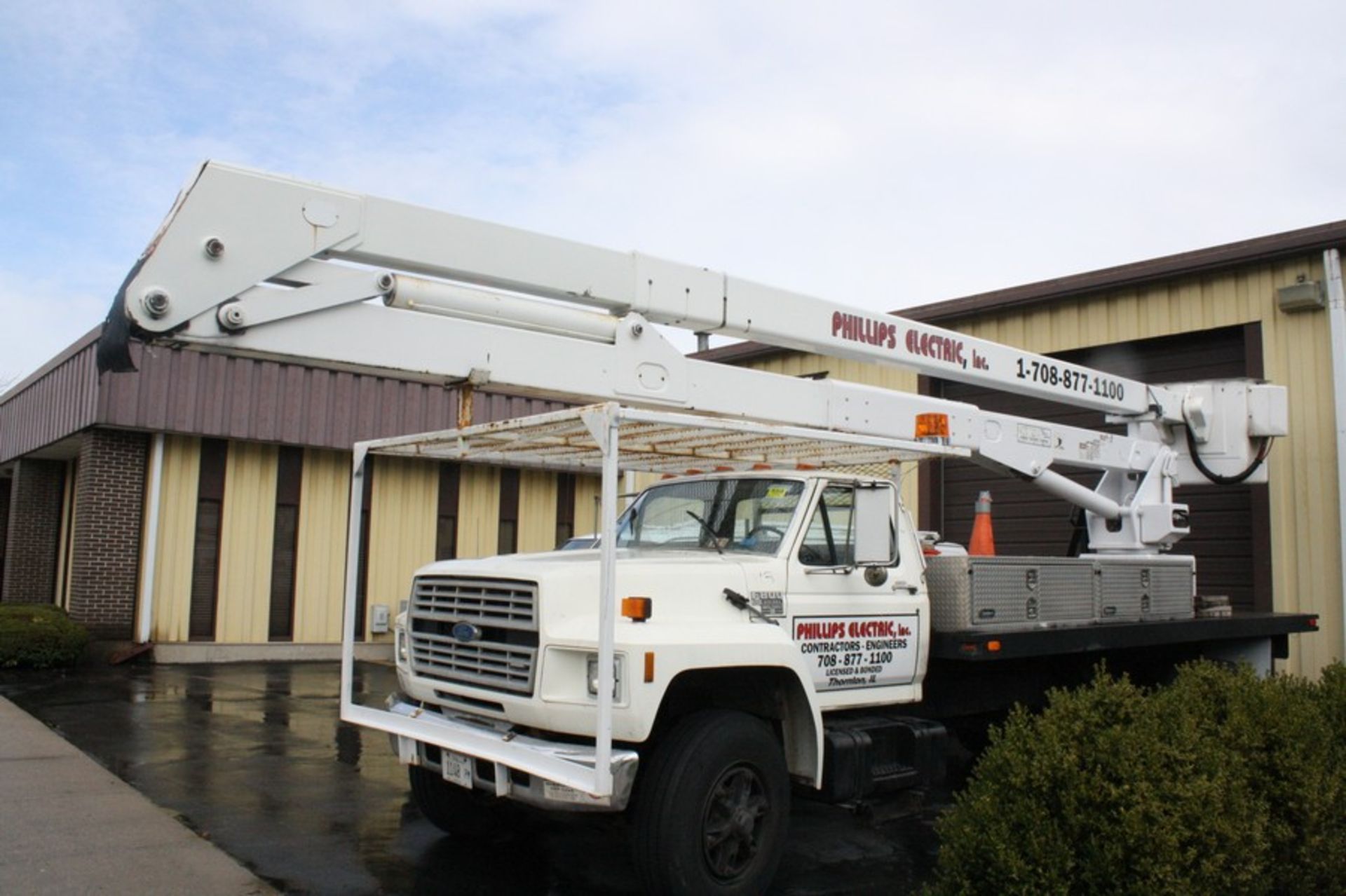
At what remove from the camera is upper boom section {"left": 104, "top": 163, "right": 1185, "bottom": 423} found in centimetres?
472

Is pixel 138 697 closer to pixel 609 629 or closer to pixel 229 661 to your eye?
pixel 229 661

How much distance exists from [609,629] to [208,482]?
43.7 ft

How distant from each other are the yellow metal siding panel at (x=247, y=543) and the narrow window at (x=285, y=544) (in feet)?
0.40

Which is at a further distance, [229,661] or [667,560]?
[229,661]

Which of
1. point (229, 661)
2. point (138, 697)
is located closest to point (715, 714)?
point (138, 697)

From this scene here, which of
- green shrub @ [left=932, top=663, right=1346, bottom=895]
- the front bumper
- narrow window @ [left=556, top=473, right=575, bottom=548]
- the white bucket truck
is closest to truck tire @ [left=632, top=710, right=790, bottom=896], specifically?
the white bucket truck

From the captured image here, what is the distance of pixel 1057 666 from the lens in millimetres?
8211

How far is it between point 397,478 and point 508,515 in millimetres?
2116

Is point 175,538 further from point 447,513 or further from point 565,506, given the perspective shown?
point 565,506

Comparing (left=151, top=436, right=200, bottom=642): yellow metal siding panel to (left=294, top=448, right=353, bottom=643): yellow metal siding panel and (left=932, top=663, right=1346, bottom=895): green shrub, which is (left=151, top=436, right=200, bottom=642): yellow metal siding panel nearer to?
(left=294, top=448, right=353, bottom=643): yellow metal siding panel

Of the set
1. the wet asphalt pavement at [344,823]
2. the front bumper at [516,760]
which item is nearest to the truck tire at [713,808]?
the front bumper at [516,760]

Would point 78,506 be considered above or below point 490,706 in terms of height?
above

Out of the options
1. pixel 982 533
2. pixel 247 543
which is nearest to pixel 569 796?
pixel 982 533

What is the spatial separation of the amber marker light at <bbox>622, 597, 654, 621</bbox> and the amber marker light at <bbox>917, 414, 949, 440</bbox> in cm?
269
